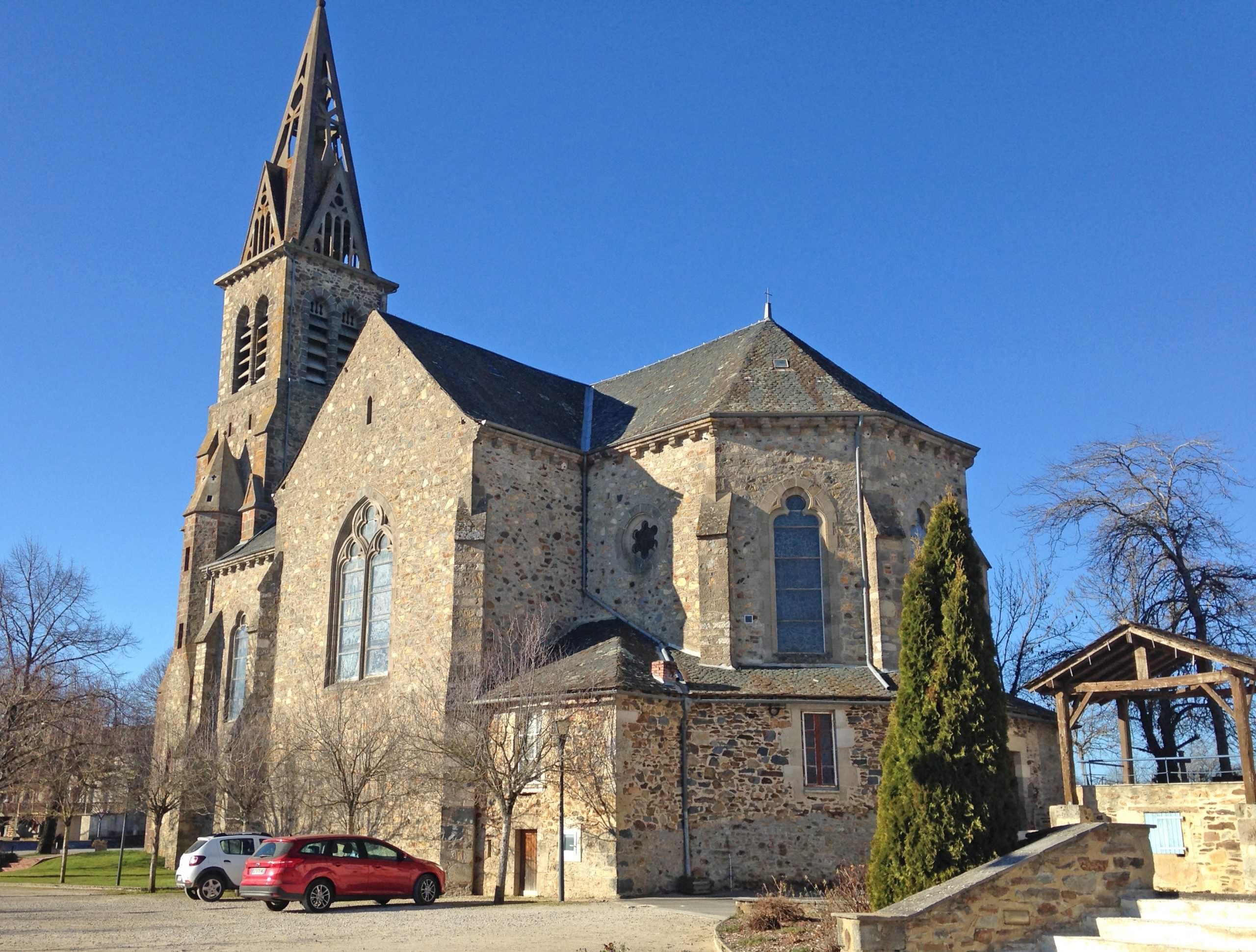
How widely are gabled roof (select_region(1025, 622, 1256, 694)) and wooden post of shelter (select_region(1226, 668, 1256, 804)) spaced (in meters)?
0.21

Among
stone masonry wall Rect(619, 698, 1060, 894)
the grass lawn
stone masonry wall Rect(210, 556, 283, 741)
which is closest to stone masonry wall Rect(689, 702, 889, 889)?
stone masonry wall Rect(619, 698, 1060, 894)

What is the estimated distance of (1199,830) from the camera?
18984mm

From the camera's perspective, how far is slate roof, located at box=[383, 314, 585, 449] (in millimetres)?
28609

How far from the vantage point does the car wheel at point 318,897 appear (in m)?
19.7

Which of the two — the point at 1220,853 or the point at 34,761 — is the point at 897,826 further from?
the point at 34,761

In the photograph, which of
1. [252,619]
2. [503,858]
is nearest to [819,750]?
[503,858]

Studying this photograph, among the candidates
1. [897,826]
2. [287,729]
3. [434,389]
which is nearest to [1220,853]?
[897,826]

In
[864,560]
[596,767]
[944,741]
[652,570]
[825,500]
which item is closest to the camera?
[944,741]

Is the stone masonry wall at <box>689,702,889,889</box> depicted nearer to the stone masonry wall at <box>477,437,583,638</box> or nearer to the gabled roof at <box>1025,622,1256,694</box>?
the gabled roof at <box>1025,622,1256,694</box>

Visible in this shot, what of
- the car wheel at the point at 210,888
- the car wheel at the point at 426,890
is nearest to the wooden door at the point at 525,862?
the car wheel at the point at 426,890

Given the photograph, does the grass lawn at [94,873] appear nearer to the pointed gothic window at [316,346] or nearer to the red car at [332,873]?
the red car at [332,873]

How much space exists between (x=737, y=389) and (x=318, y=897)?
14.7m

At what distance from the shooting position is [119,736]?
47.2m

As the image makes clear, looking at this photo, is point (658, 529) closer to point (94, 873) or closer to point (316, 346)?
point (94, 873)
